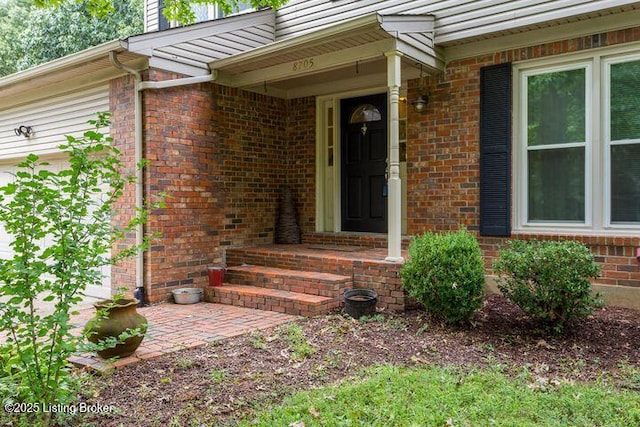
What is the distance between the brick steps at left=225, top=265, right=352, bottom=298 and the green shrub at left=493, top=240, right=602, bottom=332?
187 centimetres

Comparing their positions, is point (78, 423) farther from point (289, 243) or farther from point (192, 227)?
point (289, 243)

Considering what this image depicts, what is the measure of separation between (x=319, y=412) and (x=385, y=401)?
16.3 inches

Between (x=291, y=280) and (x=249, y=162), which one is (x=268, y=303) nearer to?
(x=291, y=280)

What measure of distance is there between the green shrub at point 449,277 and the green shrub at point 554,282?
32cm

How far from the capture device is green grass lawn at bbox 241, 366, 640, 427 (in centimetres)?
282

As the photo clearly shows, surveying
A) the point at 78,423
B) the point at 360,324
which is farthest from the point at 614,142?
the point at 78,423

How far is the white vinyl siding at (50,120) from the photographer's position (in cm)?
687

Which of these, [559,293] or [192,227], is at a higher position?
[192,227]

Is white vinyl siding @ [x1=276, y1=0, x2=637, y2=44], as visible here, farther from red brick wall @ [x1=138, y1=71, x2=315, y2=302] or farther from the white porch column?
red brick wall @ [x1=138, y1=71, x2=315, y2=302]

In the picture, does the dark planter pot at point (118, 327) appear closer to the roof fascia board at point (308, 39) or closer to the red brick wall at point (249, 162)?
the red brick wall at point (249, 162)

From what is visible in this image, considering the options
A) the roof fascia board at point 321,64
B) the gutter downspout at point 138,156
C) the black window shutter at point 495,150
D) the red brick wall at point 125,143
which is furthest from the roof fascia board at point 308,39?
the black window shutter at point 495,150

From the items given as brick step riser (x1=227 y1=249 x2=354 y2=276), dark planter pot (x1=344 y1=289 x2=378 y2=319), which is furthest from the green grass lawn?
brick step riser (x1=227 y1=249 x2=354 y2=276)

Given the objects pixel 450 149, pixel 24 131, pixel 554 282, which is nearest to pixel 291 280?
pixel 450 149

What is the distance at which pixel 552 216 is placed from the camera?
218 inches
